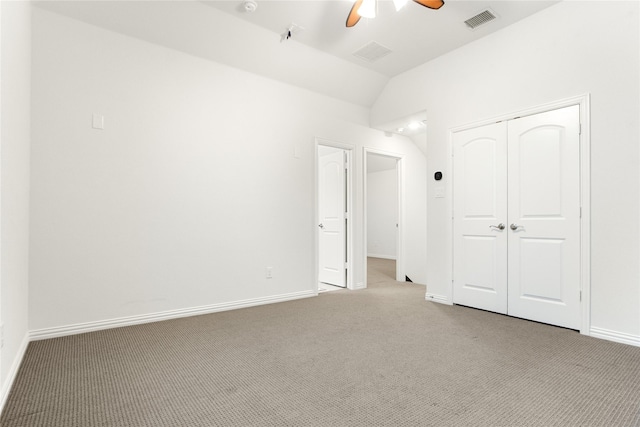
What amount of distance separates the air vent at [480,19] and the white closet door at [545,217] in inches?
42.0

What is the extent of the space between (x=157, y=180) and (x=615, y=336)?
432cm

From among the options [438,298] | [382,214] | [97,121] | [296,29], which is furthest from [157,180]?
[382,214]

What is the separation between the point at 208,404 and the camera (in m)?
1.79

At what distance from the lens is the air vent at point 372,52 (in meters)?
3.96

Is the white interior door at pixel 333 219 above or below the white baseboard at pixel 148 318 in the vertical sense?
above

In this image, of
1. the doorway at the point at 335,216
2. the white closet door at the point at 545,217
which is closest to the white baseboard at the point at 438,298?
the white closet door at the point at 545,217

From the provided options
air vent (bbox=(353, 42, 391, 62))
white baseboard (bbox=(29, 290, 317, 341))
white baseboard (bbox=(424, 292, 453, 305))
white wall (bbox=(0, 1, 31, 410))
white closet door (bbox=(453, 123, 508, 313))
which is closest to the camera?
white wall (bbox=(0, 1, 31, 410))

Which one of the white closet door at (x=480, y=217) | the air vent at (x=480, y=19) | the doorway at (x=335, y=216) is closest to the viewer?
the air vent at (x=480, y=19)

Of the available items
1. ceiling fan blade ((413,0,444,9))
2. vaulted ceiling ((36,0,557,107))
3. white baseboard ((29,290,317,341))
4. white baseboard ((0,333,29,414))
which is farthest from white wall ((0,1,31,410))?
ceiling fan blade ((413,0,444,9))

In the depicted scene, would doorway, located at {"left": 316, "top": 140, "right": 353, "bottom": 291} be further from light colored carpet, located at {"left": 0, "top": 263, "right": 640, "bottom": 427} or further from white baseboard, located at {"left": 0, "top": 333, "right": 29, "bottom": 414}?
white baseboard, located at {"left": 0, "top": 333, "right": 29, "bottom": 414}

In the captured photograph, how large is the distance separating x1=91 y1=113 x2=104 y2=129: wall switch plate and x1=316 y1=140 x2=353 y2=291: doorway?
2.54 m

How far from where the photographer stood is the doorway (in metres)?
5.00

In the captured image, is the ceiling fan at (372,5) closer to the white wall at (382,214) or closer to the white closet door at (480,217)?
the white closet door at (480,217)

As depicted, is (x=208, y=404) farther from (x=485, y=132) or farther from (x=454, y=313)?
(x=485, y=132)
